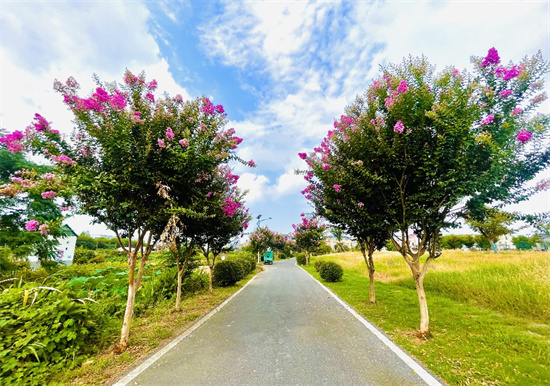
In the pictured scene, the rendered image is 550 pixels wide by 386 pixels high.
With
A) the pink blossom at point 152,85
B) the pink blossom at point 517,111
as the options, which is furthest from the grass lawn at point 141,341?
the pink blossom at point 517,111

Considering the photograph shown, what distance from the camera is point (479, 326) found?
5.54 meters

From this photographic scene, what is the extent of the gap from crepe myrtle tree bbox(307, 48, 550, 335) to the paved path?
1.91 metres

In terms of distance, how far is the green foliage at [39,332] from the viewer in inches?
125

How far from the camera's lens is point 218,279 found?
13062 millimetres

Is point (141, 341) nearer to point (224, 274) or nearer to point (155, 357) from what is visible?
point (155, 357)

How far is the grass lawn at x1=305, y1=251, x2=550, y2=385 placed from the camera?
11.2 feet

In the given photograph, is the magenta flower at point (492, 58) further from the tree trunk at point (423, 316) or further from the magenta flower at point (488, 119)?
the tree trunk at point (423, 316)

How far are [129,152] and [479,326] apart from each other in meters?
9.10

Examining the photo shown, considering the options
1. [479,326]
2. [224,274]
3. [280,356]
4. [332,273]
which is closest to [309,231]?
[332,273]

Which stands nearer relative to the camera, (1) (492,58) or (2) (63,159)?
(2) (63,159)

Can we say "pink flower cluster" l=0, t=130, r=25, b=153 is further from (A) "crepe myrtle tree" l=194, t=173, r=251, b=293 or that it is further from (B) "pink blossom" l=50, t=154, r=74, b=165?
(A) "crepe myrtle tree" l=194, t=173, r=251, b=293

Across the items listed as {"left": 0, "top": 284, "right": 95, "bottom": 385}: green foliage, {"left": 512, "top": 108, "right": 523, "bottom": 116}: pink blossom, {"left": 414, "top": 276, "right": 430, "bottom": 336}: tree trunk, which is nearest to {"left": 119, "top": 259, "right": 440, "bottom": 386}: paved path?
{"left": 414, "top": 276, "right": 430, "bottom": 336}: tree trunk

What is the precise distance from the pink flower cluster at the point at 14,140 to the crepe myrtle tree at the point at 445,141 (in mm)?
6684

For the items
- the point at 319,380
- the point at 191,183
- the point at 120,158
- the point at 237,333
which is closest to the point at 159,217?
the point at 191,183
